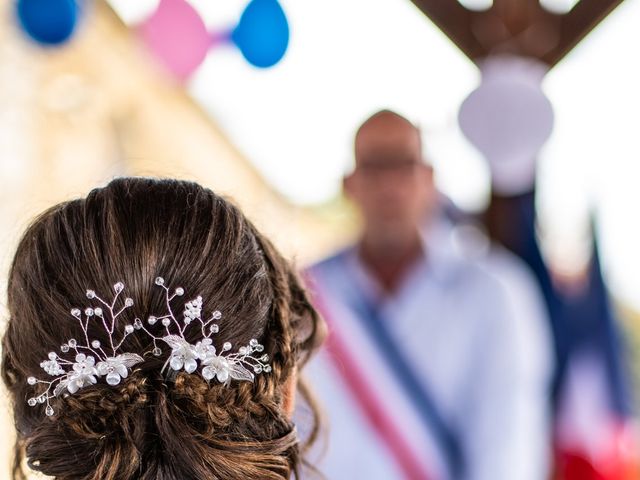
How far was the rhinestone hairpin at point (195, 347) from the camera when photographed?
755mm

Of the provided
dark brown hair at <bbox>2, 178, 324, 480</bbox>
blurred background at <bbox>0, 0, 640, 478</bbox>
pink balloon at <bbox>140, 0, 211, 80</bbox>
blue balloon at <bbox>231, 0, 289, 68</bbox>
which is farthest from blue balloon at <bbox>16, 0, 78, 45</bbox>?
dark brown hair at <bbox>2, 178, 324, 480</bbox>

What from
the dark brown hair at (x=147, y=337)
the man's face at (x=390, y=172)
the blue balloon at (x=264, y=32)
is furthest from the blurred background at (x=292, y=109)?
the dark brown hair at (x=147, y=337)

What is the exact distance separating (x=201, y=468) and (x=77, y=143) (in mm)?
2606

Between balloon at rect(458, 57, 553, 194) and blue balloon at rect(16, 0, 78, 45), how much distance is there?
0.70 metres

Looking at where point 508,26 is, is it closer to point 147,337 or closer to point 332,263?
point 332,263

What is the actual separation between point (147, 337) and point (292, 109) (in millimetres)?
2312

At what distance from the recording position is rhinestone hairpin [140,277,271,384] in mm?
755

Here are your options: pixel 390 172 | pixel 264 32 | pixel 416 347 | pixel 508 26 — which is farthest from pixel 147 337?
pixel 508 26

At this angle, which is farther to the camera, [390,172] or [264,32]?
[390,172]

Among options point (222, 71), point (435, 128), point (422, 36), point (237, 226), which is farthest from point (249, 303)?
point (222, 71)

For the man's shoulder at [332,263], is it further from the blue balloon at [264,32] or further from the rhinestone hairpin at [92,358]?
the rhinestone hairpin at [92,358]

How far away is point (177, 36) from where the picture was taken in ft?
5.48

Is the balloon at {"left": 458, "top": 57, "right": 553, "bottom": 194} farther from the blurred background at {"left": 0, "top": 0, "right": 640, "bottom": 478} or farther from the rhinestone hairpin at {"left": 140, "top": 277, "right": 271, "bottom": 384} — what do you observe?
the rhinestone hairpin at {"left": 140, "top": 277, "right": 271, "bottom": 384}

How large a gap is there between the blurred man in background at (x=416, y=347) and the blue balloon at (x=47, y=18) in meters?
0.56
